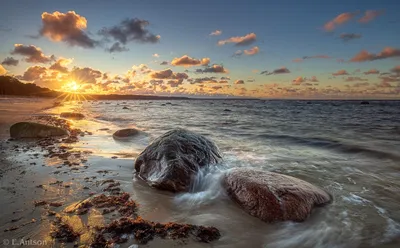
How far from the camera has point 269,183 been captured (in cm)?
473

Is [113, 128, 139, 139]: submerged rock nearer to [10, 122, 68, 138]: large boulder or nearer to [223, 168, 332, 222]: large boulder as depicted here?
[10, 122, 68, 138]: large boulder

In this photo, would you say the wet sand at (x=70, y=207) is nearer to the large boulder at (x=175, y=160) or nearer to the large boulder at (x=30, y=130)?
the large boulder at (x=175, y=160)

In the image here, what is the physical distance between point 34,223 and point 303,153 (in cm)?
968

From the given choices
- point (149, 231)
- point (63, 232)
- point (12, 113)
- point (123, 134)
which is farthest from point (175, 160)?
point (12, 113)

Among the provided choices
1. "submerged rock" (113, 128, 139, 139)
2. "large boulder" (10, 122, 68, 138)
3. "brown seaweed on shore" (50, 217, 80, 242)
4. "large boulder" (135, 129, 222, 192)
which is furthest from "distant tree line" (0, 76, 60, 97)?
"brown seaweed on shore" (50, 217, 80, 242)

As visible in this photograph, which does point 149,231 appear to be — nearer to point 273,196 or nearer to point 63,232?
point 63,232

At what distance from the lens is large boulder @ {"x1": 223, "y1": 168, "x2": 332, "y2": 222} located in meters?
4.18

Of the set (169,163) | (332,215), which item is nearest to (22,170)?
(169,163)

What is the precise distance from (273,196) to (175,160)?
250 centimetres

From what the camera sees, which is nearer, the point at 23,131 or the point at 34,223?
the point at 34,223

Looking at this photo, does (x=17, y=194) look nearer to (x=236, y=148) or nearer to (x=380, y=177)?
(x=236, y=148)

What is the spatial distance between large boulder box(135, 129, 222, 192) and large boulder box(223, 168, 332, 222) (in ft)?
3.46

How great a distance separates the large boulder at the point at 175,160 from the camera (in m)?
5.38

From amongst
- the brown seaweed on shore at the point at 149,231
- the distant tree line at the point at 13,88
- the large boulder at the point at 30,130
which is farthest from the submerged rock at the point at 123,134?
the distant tree line at the point at 13,88
